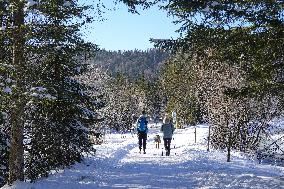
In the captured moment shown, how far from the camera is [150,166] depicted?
15383mm

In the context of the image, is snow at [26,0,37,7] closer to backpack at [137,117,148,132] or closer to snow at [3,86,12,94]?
snow at [3,86,12,94]

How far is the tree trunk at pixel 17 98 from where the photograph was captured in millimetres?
9766

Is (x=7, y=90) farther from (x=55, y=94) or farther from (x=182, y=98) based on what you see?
→ (x=182, y=98)

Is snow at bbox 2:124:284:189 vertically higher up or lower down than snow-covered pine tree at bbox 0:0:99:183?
lower down

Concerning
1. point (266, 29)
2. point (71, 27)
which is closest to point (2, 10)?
point (71, 27)

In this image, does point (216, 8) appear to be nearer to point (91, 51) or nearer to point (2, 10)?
point (91, 51)

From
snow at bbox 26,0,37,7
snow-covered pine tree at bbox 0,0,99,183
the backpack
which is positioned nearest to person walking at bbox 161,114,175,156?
the backpack

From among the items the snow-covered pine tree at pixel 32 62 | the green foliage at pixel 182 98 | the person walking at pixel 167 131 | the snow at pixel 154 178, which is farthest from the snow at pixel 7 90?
the green foliage at pixel 182 98

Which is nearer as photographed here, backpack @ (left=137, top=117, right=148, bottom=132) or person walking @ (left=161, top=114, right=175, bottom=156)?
person walking @ (left=161, top=114, right=175, bottom=156)

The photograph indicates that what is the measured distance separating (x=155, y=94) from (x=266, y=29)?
9632 cm

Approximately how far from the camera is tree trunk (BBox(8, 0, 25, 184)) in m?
9.77

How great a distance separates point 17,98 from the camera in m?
9.85

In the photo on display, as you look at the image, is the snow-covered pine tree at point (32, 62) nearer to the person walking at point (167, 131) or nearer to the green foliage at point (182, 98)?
the person walking at point (167, 131)

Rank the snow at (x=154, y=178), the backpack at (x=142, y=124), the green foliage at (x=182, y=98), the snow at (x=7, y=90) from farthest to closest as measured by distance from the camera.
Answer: the green foliage at (x=182, y=98), the backpack at (x=142, y=124), the snow at (x=154, y=178), the snow at (x=7, y=90)
